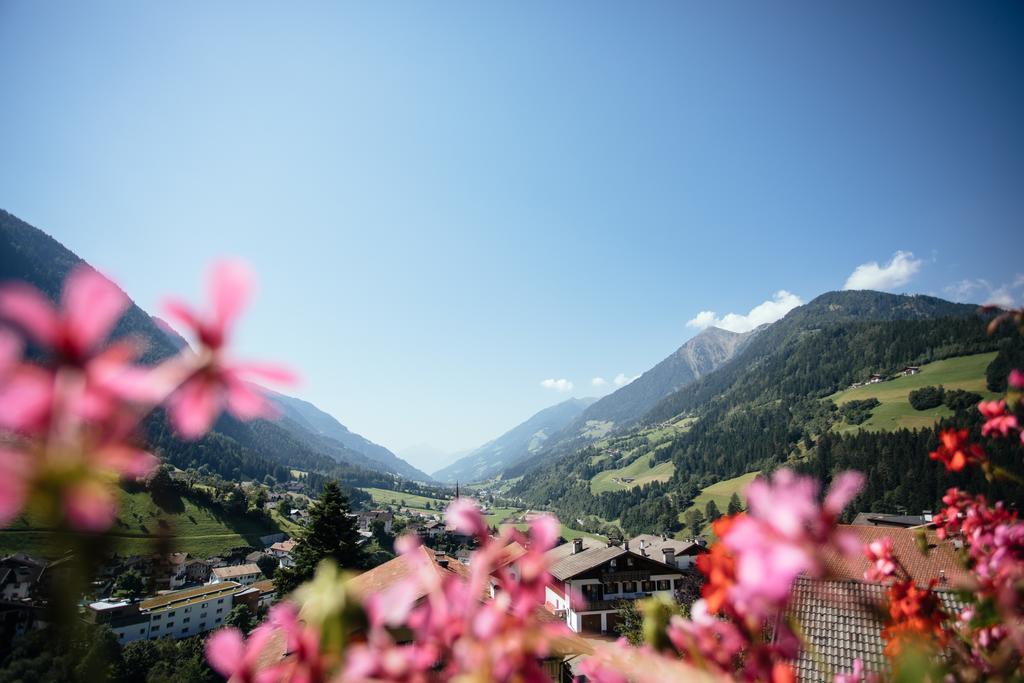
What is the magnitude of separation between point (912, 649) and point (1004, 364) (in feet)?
540

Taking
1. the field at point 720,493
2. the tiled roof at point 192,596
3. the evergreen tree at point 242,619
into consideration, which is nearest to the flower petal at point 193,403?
the evergreen tree at point 242,619

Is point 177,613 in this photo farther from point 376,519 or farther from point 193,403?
point 193,403

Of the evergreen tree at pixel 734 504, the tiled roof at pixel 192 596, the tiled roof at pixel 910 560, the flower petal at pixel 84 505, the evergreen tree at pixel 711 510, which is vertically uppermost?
the flower petal at pixel 84 505

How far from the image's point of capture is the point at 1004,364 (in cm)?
11919

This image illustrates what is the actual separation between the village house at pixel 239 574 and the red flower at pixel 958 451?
294ft

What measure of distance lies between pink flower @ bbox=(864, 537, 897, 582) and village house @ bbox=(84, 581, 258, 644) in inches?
2464

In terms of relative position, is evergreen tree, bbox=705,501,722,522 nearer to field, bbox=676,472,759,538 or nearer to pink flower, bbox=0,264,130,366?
field, bbox=676,472,759,538

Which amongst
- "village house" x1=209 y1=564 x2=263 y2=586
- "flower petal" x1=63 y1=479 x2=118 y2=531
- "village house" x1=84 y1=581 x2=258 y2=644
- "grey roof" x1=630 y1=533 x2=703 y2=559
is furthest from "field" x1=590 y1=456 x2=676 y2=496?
"flower petal" x1=63 y1=479 x2=118 y2=531

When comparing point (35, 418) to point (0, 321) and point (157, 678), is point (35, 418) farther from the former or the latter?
point (157, 678)

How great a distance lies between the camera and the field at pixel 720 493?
116688 mm

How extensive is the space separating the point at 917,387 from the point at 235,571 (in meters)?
160

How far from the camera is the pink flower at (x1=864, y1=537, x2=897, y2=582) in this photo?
2719mm

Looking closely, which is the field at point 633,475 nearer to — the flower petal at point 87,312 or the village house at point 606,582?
the village house at point 606,582

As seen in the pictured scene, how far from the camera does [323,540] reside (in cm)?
3338
